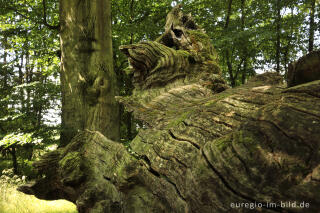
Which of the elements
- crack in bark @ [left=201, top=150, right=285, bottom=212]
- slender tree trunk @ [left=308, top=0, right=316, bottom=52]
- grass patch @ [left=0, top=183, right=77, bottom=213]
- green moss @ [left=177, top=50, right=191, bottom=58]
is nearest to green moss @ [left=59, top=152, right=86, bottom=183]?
crack in bark @ [left=201, top=150, right=285, bottom=212]

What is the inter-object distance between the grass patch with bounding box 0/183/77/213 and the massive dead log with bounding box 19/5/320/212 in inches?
109

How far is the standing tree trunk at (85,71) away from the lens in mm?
4719

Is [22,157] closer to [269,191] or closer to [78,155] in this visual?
[78,155]

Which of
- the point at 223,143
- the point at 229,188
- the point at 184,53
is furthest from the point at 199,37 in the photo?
the point at 229,188

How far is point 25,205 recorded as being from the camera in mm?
4930

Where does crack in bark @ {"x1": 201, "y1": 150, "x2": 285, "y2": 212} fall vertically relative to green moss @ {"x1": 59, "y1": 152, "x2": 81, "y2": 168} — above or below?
above

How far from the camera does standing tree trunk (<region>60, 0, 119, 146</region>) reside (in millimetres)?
4719

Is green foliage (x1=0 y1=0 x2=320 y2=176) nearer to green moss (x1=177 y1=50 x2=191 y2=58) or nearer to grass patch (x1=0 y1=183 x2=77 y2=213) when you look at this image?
grass patch (x1=0 y1=183 x2=77 y2=213)

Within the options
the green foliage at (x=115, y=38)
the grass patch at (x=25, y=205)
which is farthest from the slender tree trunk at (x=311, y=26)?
the grass patch at (x=25, y=205)

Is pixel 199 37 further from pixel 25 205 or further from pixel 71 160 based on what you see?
pixel 25 205

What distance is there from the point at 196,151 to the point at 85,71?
155 inches

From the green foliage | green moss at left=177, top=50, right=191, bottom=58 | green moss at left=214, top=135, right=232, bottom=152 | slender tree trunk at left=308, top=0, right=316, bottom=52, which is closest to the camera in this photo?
green moss at left=214, top=135, right=232, bottom=152

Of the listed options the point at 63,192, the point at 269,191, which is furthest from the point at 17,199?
the point at 269,191

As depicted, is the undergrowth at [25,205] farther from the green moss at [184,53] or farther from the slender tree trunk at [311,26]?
the slender tree trunk at [311,26]
